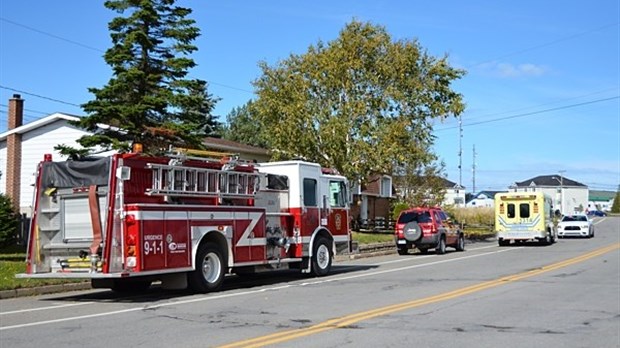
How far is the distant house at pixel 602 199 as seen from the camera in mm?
173525

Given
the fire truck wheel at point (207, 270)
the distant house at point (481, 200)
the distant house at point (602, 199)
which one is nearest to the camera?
the fire truck wheel at point (207, 270)

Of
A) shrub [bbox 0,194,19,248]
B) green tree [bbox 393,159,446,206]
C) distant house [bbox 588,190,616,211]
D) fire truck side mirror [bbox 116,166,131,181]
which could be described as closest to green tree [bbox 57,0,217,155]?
shrub [bbox 0,194,19,248]

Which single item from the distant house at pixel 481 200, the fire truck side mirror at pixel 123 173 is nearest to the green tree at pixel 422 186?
the fire truck side mirror at pixel 123 173

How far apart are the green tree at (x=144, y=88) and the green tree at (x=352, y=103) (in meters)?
7.82

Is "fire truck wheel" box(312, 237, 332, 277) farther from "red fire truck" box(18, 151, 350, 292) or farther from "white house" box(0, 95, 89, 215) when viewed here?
"white house" box(0, 95, 89, 215)

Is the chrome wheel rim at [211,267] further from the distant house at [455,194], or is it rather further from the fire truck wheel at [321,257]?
the distant house at [455,194]

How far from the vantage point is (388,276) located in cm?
1875

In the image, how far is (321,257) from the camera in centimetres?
1919

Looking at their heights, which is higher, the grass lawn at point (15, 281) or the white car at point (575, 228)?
the white car at point (575, 228)

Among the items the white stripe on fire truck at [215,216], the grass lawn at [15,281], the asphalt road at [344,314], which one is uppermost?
the white stripe on fire truck at [215,216]

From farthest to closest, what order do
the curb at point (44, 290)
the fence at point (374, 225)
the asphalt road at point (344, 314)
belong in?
the fence at point (374, 225) → the curb at point (44, 290) → the asphalt road at point (344, 314)

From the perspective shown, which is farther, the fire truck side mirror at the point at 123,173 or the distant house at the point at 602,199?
the distant house at the point at 602,199

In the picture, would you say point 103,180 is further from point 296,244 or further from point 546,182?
point 546,182

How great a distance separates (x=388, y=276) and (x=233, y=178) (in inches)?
211
